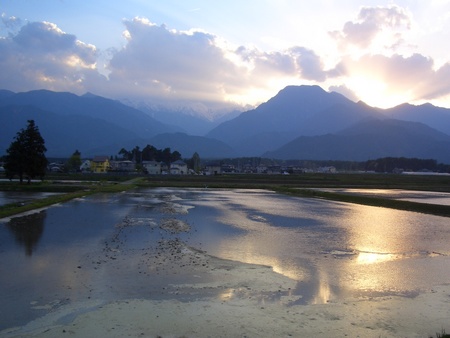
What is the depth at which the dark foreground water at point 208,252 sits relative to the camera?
9531 millimetres

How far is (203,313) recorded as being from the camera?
26.2 feet

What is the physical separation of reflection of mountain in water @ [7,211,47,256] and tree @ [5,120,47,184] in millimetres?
26000

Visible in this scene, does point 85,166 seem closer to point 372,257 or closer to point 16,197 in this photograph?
point 16,197

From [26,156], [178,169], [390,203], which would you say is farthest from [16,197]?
[178,169]

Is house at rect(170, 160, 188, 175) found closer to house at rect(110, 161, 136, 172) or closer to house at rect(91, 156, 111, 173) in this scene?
house at rect(110, 161, 136, 172)

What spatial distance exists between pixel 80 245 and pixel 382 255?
34.4 ft

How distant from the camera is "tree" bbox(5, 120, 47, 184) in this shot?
152 ft

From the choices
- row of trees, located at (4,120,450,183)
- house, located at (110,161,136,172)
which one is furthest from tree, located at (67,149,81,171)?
house, located at (110,161,136,172)

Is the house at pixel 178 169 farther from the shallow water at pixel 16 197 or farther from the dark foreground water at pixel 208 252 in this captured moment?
the dark foreground water at pixel 208 252

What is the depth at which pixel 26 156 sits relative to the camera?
4656cm

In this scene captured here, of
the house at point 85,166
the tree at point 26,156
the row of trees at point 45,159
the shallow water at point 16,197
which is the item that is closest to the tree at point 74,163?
the row of trees at point 45,159

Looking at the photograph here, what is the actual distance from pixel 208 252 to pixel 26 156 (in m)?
39.1

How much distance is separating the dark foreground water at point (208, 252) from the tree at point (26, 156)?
78.1ft

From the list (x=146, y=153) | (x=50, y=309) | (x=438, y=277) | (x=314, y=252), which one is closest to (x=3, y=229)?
(x=50, y=309)
